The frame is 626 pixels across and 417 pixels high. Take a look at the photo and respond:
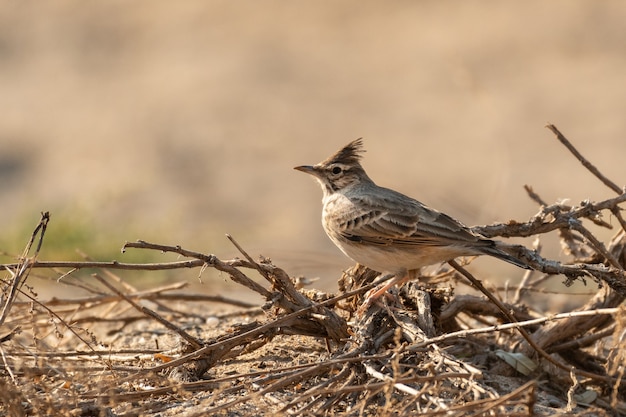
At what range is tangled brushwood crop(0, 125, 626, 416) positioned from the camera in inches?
171

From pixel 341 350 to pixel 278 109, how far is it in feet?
35.4

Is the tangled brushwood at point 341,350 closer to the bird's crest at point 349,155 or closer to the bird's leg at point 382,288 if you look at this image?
the bird's leg at point 382,288

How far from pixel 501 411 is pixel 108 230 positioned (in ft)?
23.2

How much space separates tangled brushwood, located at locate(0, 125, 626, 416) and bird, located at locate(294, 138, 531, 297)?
0.11m

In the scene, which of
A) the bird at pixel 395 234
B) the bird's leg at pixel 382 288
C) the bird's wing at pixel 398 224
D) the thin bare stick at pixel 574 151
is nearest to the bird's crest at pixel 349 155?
the bird at pixel 395 234

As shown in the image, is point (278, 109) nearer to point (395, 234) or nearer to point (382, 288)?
point (395, 234)

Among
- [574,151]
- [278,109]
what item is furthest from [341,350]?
[278,109]

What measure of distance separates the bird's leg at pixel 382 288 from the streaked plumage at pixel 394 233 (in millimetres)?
20

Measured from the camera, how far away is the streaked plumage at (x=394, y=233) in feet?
19.0

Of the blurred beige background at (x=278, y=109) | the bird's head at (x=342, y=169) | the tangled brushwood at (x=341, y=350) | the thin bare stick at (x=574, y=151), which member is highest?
Answer: the blurred beige background at (x=278, y=109)

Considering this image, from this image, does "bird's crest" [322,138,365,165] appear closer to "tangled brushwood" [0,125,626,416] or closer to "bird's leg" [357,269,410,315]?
"tangled brushwood" [0,125,626,416]

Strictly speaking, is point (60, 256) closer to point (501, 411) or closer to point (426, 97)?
point (501, 411)

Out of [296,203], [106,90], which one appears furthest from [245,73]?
[296,203]

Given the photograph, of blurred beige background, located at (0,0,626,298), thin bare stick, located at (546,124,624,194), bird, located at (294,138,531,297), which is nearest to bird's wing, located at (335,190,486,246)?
bird, located at (294,138,531,297)
